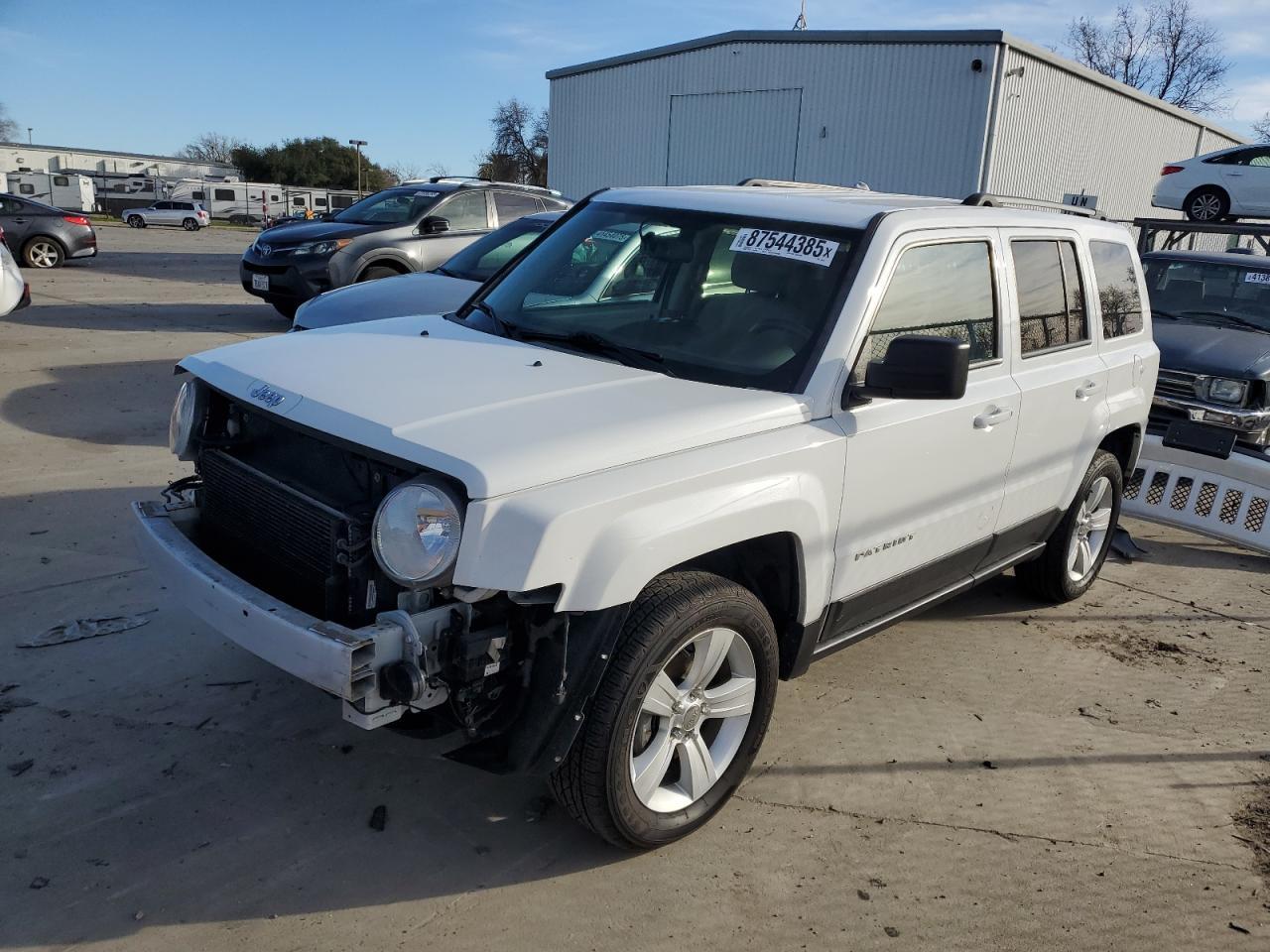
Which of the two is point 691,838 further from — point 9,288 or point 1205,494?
point 9,288

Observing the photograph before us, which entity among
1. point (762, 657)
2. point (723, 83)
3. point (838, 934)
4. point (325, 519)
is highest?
point (723, 83)

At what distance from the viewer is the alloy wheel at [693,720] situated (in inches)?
122

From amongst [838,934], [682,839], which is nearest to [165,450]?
[682,839]

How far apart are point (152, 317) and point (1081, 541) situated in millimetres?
11736

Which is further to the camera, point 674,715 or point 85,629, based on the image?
point 85,629

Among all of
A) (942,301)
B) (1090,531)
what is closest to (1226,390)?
(1090,531)

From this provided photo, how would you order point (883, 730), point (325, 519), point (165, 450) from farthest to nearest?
point (165, 450), point (883, 730), point (325, 519)

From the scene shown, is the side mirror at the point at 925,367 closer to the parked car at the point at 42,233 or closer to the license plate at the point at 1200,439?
the license plate at the point at 1200,439

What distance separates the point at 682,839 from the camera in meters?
3.30

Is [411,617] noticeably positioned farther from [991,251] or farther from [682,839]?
[991,251]

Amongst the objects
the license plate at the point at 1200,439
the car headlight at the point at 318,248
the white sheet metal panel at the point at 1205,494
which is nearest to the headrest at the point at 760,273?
the white sheet metal panel at the point at 1205,494

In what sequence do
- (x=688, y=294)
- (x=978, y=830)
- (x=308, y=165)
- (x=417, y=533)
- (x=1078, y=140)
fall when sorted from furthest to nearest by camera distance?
(x=308, y=165), (x=1078, y=140), (x=688, y=294), (x=978, y=830), (x=417, y=533)

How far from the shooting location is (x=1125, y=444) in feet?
18.2

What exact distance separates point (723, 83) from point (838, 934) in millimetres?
22223
